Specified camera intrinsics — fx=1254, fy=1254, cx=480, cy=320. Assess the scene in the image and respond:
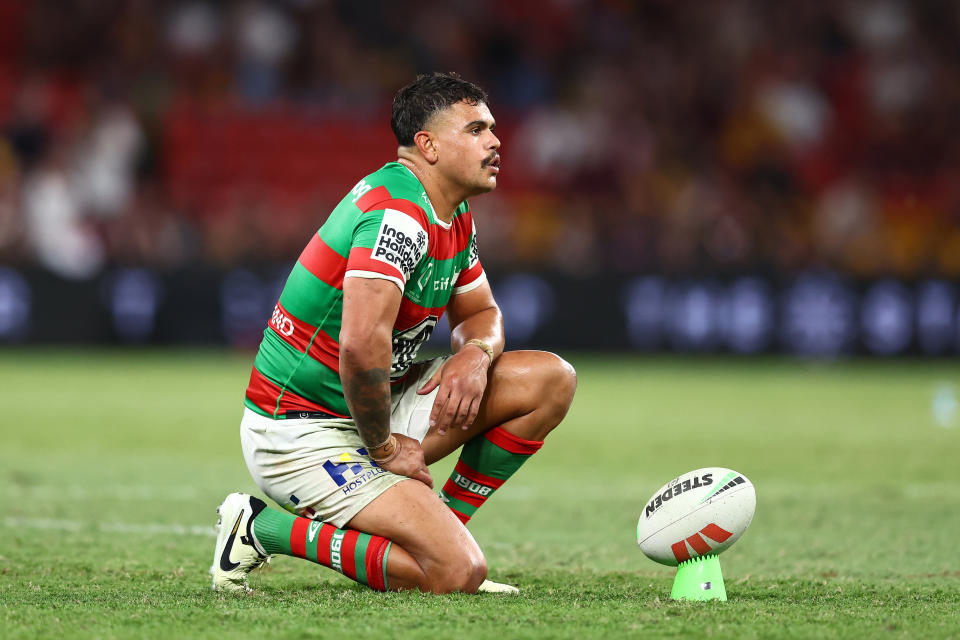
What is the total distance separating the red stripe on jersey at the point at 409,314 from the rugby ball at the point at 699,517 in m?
1.04

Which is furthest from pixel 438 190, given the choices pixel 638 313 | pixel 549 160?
pixel 549 160

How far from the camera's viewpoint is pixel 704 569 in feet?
13.1

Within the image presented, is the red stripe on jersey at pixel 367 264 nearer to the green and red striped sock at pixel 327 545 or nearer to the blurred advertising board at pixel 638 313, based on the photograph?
the green and red striped sock at pixel 327 545

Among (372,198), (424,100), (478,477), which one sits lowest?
(478,477)

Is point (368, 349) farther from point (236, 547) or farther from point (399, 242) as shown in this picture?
point (236, 547)

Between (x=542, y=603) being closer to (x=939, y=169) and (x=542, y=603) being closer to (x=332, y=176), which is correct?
(x=332, y=176)

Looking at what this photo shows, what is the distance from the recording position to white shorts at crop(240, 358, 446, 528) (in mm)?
4168

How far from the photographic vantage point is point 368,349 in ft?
12.9

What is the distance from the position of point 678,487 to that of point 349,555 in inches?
43.2

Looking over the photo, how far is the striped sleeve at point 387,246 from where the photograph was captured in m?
3.96

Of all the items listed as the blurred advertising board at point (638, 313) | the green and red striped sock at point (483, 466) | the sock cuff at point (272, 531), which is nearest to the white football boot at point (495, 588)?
the green and red striped sock at point (483, 466)

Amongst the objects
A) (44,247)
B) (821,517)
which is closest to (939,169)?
(44,247)

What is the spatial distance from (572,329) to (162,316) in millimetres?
4947

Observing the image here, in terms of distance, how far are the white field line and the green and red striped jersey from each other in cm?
127
